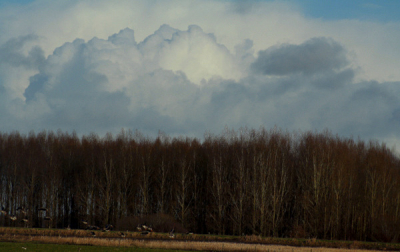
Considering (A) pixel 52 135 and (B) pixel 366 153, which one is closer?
(B) pixel 366 153

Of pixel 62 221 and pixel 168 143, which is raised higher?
pixel 168 143

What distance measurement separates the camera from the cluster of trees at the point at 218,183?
61.4 metres

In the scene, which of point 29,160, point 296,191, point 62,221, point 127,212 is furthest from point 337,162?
point 29,160

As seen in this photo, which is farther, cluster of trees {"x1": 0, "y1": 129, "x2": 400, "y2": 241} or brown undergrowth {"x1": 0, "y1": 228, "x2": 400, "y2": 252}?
cluster of trees {"x1": 0, "y1": 129, "x2": 400, "y2": 241}

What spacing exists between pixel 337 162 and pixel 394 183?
8.76 meters

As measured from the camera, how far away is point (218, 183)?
65.9 metres

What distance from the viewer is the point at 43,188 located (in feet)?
240

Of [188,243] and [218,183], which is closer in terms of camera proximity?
[188,243]

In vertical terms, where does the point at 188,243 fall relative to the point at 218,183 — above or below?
below

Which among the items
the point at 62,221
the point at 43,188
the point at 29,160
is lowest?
the point at 62,221

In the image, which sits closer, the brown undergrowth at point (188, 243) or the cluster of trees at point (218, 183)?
the brown undergrowth at point (188, 243)

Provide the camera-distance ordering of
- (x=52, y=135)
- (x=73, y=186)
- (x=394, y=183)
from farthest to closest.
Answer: (x=52, y=135)
(x=73, y=186)
(x=394, y=183)

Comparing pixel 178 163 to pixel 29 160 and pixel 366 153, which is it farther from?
pixel 366 153

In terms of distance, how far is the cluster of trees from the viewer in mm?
61406
